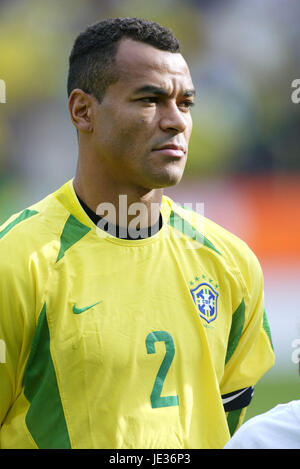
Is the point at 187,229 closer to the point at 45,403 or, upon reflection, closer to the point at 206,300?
the point at 206,300

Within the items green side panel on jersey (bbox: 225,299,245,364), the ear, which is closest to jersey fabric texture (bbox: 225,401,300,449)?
green side panel on jersey (bbox: 225,299,245,364)

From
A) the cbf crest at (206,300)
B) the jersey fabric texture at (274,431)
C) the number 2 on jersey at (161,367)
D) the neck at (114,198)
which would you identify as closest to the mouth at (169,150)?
the neck at (114,198)

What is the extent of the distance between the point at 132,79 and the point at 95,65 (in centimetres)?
17

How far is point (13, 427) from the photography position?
180cm

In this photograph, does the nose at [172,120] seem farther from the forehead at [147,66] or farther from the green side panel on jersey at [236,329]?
the green side panel on jersey at [236,329]

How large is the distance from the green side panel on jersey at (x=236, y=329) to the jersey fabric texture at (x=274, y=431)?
0.74m

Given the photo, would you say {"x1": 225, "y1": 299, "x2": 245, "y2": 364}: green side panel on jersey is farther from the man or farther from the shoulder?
the shoulder

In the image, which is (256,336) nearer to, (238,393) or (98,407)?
(238,393)

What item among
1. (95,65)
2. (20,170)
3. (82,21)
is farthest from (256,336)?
(82,21)

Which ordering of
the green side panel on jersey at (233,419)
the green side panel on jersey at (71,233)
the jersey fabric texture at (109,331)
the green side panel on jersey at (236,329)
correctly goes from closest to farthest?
the jersey fabric texture at (109,331) < the green side panel on jersey at (71,233) < the green side panel on jersey at (236,329) < the green side panel on jersey at (233,419)

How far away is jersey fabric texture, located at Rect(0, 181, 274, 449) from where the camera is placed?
5.77 feet

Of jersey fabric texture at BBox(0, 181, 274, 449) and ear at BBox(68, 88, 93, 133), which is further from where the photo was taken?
ear at BBox(68, 88, 93, 133)

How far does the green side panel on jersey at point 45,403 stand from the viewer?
176 cm

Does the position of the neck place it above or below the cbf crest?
above
